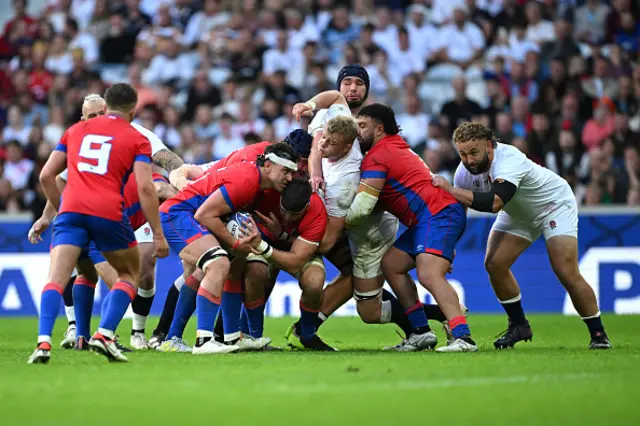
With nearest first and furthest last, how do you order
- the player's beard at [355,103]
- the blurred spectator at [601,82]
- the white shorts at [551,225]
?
the white shorts at [551,225] < the player's beard at [355,103] < the blurred spectator at [601,82]

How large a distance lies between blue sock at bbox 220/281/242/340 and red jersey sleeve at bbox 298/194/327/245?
0.79 meters

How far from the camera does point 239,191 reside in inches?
341

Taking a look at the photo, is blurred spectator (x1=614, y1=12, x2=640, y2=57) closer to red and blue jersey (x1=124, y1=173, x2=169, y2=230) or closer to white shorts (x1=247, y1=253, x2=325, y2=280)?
white shorts (x1=247, y1=253, x2=325, y2=280)

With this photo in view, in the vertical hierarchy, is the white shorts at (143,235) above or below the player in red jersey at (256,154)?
below

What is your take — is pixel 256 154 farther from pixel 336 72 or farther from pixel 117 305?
pixel 336 72

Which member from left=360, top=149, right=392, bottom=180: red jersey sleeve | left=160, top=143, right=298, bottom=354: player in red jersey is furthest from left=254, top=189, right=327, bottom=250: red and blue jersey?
left=360, top=149, right=392, bottom=180: red jersey sleeve

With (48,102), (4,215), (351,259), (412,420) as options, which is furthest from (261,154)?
(48,102)

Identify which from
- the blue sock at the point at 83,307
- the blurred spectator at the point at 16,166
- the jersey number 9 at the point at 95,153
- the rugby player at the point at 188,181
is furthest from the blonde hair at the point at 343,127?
the blurred spectator at the point at 16,166

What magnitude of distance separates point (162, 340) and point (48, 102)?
1072 centimetres

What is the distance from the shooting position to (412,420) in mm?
4902

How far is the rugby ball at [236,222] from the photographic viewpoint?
8812 mm

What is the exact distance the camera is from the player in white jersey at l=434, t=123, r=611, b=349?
898 cm

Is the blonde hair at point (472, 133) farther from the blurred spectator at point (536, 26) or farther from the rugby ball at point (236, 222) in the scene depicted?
the blurred spectator at point (536, 26)

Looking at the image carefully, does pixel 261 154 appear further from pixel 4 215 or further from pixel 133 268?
pixel 4 215
